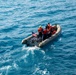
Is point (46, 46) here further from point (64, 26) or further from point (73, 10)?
point (73, 10)

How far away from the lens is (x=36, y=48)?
73.5ft

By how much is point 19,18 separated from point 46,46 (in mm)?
11860

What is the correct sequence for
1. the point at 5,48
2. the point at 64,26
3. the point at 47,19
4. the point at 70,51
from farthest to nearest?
1. the point at 47,19
2. the point at 64,26
3. the point at 5,48
4. the point at 70,51

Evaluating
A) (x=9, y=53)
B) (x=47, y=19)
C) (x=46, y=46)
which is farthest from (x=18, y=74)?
(x=47, y=19)

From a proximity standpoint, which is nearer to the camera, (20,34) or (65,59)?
(65,59)

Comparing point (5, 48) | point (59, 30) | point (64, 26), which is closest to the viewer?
point (5, 48)

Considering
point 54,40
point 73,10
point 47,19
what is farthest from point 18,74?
point 73,10

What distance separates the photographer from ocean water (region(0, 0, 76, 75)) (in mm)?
19141

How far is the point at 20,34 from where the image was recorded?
2712cm

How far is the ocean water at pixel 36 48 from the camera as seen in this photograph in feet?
62.8

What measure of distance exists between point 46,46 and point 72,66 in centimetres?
471

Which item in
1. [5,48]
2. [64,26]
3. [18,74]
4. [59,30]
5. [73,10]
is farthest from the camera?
[73,10]

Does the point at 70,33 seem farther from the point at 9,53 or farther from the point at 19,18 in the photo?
the point at 19,18

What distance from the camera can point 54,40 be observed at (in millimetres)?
24578
